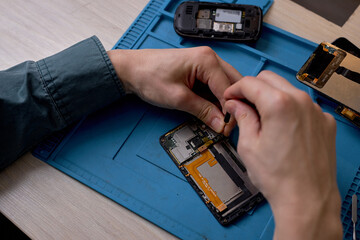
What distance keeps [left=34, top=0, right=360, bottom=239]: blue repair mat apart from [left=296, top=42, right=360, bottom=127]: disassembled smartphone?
0.05m

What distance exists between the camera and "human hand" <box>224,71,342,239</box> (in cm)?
63

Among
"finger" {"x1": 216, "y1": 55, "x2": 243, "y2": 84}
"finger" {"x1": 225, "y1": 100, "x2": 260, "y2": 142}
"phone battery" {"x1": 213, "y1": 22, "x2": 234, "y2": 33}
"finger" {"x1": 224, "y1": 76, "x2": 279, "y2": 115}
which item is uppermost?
"phone battery" {"x1": 213, "y1": 22, "x2": 234, "y2": 33}

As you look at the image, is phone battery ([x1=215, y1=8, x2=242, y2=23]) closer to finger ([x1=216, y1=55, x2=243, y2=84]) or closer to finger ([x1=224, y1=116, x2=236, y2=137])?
finger ([x1=216, y1=55, x2=243, y2=84])

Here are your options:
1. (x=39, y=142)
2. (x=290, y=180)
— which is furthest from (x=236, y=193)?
(x=39, y=142)

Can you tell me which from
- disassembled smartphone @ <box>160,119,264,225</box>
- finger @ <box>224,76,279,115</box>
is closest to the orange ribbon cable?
disassembled smartphone @ <box>160,119,264,225</box>

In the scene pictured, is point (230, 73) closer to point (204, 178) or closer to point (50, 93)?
point (204, 178)

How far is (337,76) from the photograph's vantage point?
3.28ft

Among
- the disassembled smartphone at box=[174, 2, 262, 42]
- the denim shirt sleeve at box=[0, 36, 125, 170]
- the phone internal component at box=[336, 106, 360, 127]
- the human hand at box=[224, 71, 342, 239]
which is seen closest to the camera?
the human hand at box=[224, 71, 342, 239]

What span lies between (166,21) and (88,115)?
0.48m

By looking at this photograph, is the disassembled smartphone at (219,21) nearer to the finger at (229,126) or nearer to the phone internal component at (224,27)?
the phone internal component at (224,27)

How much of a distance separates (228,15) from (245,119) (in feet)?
1.83

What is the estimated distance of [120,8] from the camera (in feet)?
3.93

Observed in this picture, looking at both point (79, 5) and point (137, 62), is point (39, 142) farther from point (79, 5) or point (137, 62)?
point (79, 5)

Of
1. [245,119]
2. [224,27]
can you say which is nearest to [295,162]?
[245,119]
